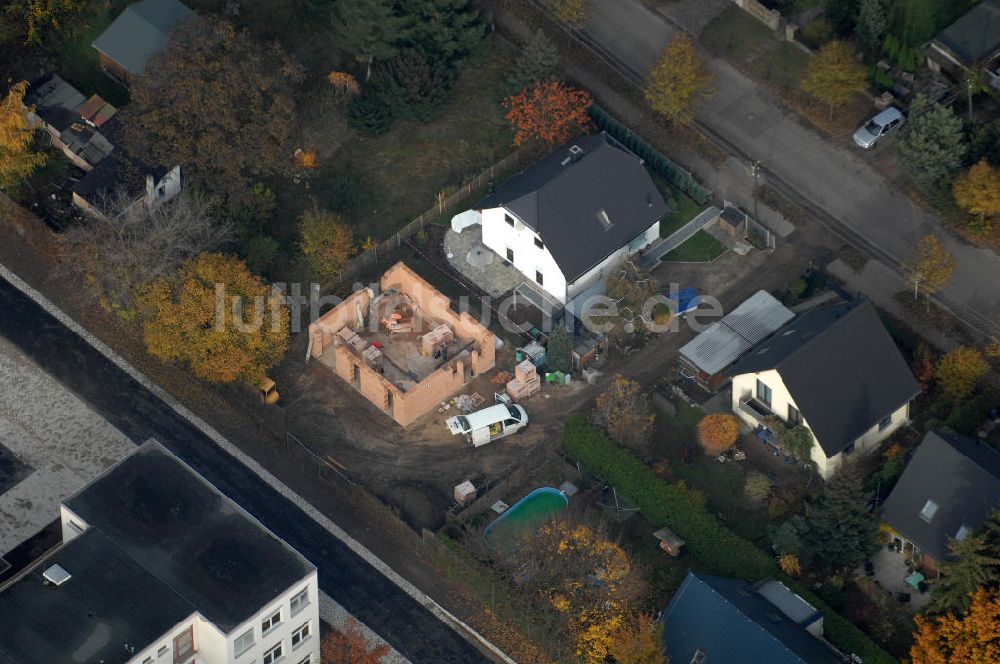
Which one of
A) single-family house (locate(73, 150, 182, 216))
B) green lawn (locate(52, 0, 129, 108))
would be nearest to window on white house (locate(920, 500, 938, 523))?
single-family house (locate(73, 150, 182, 216))

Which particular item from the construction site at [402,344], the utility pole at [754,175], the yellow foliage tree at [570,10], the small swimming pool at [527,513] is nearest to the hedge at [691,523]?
the small swimming pool at [527,513]

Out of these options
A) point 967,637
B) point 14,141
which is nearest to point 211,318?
point 14,141

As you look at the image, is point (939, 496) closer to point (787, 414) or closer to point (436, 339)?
point (787, 414)

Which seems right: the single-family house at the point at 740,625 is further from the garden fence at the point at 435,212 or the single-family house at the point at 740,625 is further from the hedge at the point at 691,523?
the garden fence at the point at 435,212

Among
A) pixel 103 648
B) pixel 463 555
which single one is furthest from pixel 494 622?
pixel 103 648

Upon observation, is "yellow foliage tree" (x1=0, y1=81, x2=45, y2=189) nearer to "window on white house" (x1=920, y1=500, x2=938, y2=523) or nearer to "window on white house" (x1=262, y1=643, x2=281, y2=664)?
"window on white house" (x1=262, y1=643, x2=281, y2=664)

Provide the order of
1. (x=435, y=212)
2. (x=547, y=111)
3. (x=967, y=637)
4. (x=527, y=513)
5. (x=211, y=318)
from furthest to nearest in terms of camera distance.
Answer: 1. (x=435, y=212)
2. (x=547, y=111)
3. (x=211, y=318)
4. (x=527, y=513)
5. (x=967, y=637)

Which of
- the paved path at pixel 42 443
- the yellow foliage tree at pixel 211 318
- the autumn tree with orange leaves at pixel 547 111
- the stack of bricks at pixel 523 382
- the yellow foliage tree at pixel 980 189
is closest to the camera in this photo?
the paved path at pixel 42 443
